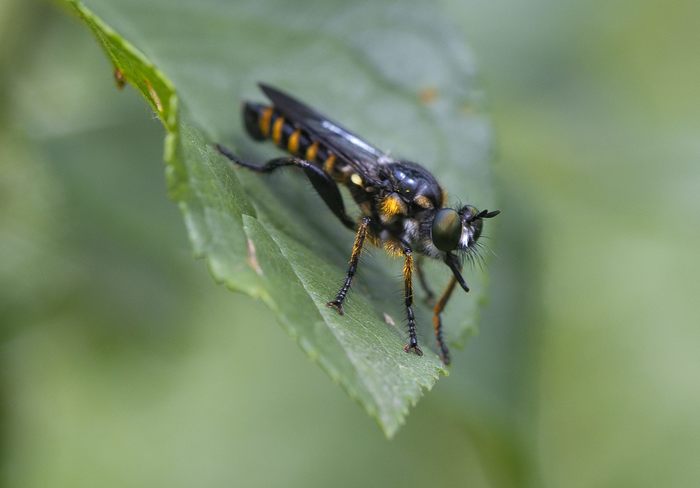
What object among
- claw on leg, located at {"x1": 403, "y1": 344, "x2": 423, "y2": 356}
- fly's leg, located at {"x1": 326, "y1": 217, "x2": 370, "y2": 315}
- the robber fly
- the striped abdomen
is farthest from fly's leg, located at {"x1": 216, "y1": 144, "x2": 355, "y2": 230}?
claw on leg, located at {"x1": 403, "y1": 344, "x2": 423, "y2": 356}

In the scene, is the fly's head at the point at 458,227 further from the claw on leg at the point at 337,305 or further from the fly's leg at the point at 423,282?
the claw on leg at the point at 337,305

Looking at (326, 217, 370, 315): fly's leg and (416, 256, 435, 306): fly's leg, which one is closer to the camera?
(326, 217, 370, 315): fly's leg

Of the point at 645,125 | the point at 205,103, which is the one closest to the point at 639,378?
the point at 645,125

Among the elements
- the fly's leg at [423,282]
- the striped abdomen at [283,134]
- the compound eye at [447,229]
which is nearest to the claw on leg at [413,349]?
the compound eye at [447,229]

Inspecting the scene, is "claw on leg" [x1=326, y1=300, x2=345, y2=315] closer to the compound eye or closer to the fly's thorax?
the compound eye

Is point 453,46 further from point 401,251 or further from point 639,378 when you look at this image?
point 639,378
